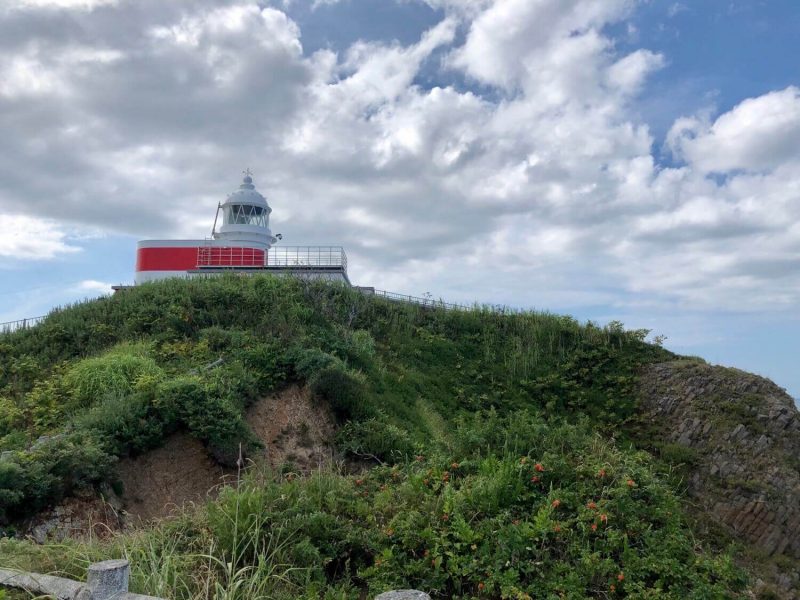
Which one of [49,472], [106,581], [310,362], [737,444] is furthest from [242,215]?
[106,581]

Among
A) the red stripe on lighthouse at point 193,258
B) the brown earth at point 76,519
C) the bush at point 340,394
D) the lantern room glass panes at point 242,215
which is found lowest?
the brown earth at point 76,519

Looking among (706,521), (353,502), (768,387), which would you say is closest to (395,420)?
(706,521)

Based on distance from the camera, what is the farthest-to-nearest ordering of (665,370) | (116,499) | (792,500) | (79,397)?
(665,370)
(792,500)
(79,397)
(116,499)

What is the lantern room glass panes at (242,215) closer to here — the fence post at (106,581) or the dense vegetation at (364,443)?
the dense vegetation at (364,443)

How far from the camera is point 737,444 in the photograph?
1548 centimetres

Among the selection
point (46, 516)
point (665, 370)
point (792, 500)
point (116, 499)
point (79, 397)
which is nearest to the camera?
point (46, 516)

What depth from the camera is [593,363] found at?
776 inches

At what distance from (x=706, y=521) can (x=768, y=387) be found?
657cm

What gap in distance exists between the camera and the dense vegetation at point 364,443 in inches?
177

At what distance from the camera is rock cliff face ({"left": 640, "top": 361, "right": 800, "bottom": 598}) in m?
13.5

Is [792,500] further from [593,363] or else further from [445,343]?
[445,343]

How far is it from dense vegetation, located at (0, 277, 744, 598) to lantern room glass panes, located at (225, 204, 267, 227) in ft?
30.3

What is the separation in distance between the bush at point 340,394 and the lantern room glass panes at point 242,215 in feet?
52.9

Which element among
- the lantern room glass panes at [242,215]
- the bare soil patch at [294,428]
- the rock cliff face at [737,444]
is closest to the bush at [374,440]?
the bare soil patch at [294,428]
